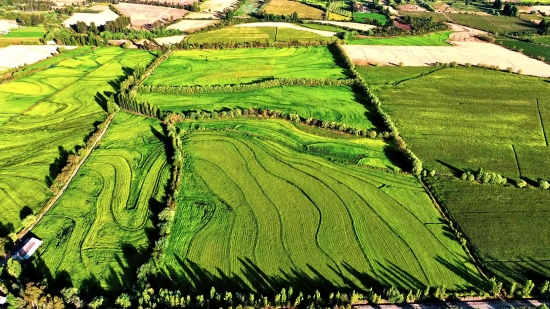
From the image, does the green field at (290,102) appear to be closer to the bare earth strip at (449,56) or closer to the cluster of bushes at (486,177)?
the cluster of bushes at (486,177)

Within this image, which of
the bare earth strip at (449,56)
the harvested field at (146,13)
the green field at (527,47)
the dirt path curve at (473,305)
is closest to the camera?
the dirt path curve at (473,305)

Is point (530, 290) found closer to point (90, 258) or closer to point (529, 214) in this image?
point (529, 214)

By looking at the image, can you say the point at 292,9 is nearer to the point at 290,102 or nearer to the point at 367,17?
the point at 367,17

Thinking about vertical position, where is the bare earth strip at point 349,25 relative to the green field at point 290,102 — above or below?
above

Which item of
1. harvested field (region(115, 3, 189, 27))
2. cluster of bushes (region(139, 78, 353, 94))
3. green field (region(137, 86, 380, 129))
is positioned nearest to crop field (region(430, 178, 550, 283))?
green field (region(137, 86, 380, 129))

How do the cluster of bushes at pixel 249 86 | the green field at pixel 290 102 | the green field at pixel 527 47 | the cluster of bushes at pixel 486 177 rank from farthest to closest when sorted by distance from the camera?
the green field at pixel 527 47, the cluster of bushes at pixel 249 86, the green field at pixel 290 102, the cluster of bushes at pixel 486 177

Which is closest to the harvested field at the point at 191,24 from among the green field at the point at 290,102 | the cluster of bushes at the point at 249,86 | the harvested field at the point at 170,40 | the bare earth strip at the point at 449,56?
the harvested field at the point at 170,40
